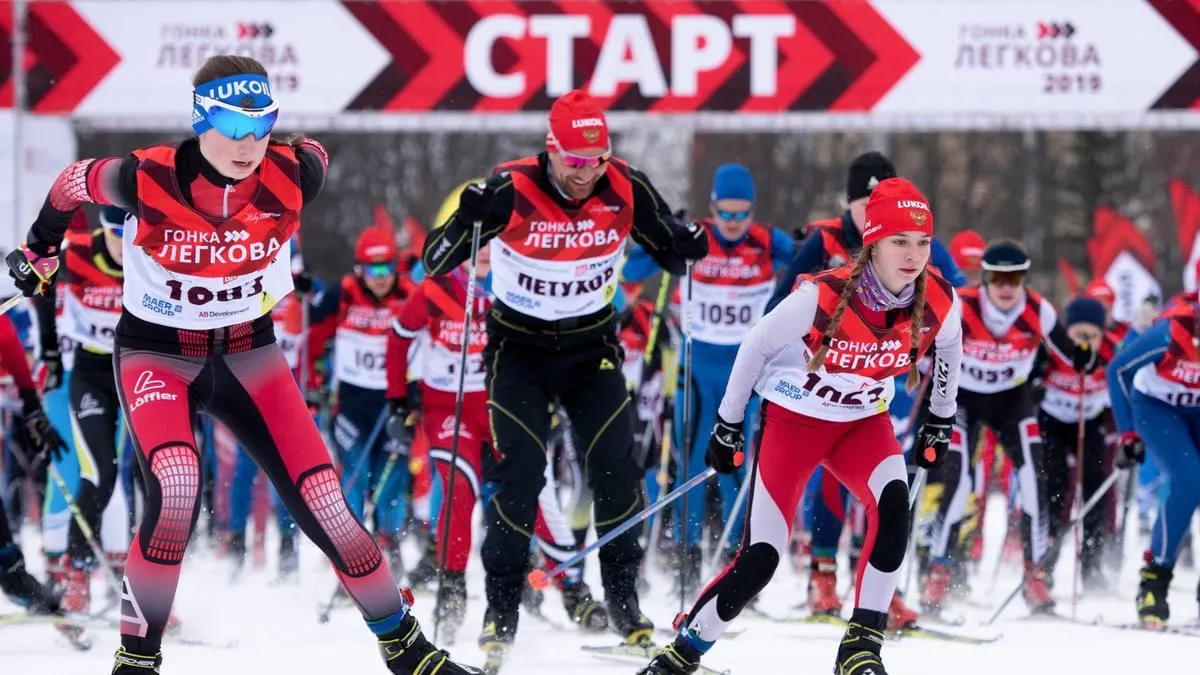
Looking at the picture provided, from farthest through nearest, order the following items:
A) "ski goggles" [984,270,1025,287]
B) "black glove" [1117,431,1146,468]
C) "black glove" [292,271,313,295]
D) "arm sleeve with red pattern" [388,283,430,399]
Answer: "black glove" [292,271,313,295] < "ski goggles" [984,270,1025,287] < "arm sleeve with red pattern" [388,283,430,399] < "black glove" [1117,431,1146,468]

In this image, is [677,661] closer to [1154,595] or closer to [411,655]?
[411,655]

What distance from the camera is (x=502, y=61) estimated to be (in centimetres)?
1095

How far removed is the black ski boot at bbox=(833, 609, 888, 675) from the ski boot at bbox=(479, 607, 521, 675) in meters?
1.46

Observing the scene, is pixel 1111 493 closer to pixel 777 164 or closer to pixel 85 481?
pixel 85 481

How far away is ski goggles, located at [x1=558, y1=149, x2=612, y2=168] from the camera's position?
18.7ft

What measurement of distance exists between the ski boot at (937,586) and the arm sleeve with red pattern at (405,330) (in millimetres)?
2713

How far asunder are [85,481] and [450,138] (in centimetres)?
2063

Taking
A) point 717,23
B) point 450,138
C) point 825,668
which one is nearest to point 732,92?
point 717,23

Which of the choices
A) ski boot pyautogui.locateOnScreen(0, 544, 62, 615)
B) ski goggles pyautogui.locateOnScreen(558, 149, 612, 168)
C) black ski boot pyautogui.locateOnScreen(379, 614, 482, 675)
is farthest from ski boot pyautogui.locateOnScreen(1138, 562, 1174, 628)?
ski boot pyautogui.locateOnScreen(0, 544, 62, 615)

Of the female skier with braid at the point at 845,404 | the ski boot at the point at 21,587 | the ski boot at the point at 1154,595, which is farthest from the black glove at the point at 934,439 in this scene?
the ski boot at the point at 21,587

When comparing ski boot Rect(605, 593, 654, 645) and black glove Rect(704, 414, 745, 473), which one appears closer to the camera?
black glove Rect(704, 414, 745, 473)

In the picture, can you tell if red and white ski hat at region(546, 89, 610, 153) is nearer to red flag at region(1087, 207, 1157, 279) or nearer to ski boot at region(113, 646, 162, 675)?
ski boot at region(113, 646, 162, 675)

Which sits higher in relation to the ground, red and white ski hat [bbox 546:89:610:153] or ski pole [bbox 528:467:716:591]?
red and white ski hat [bbox 546:89:610:153]

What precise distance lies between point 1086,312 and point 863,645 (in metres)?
5.15
